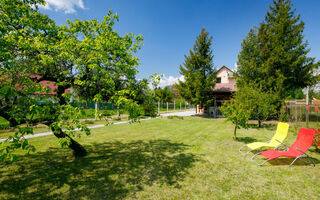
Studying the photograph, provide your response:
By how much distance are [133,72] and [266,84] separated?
16457 millimetres

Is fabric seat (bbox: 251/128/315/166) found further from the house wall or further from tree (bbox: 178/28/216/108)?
the house wall

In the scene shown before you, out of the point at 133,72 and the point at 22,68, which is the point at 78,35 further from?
the point at 133,72

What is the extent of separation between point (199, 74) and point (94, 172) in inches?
675

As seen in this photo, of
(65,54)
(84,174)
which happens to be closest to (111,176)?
(84,174)

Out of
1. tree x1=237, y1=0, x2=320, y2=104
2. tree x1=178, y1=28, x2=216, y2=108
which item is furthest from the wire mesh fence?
tree x1=178, y1=28, x2=216, y2=108

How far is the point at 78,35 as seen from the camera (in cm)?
571

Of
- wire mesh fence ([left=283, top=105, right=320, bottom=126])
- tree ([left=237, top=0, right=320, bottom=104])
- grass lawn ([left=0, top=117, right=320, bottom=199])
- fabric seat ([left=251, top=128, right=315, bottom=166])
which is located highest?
tree ([left=237, top=0, right=320, bottom=104])

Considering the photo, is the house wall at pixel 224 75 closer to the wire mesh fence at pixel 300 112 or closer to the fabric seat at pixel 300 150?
the wire mesh fence at pixel 300 112

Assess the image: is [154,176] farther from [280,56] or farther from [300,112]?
[280,56]

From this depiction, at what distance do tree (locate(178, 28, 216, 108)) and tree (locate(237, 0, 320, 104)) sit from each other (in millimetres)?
4139

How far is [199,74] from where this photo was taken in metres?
19.5

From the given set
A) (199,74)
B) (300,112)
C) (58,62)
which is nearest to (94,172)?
(58,62)

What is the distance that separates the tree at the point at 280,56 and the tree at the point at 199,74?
13.6 feet

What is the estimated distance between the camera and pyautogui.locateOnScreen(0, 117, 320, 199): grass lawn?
12.6 ft
